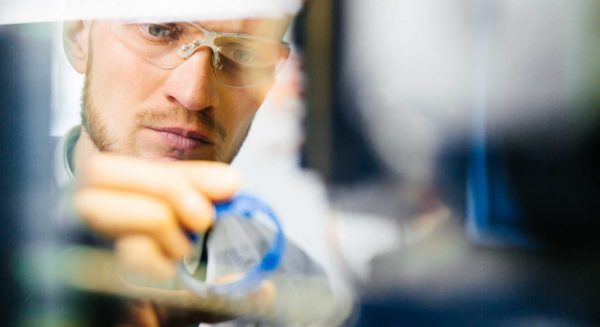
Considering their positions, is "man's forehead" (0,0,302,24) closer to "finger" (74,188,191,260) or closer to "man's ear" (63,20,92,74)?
"man's ear" (63,20,92,74)

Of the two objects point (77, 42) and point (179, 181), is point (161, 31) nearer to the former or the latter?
point (77, 42)

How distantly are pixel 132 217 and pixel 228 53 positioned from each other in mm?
362

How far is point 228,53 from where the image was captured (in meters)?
1.31

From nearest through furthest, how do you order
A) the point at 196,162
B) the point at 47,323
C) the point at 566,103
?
the point at 566,103 → the point at 196,162 → the point at 47,323

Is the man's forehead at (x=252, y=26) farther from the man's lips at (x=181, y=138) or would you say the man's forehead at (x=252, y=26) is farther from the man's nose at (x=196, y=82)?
the man's lips at (x=181, y=138)

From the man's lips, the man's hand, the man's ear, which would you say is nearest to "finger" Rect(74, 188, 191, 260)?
the man's hand

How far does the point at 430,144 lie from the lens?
4.13 ft

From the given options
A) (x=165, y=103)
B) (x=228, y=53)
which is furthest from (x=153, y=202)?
(x=228, y=53)

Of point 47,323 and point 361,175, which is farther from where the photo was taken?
point 47,323

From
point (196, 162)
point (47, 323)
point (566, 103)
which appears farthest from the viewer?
point (47, 323)

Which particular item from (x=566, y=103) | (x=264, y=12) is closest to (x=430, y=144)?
(x=566, y=103)

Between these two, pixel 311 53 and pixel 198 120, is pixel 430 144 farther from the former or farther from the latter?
pixel 198 120

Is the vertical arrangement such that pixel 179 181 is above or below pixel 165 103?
below

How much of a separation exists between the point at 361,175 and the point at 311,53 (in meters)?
0.25
